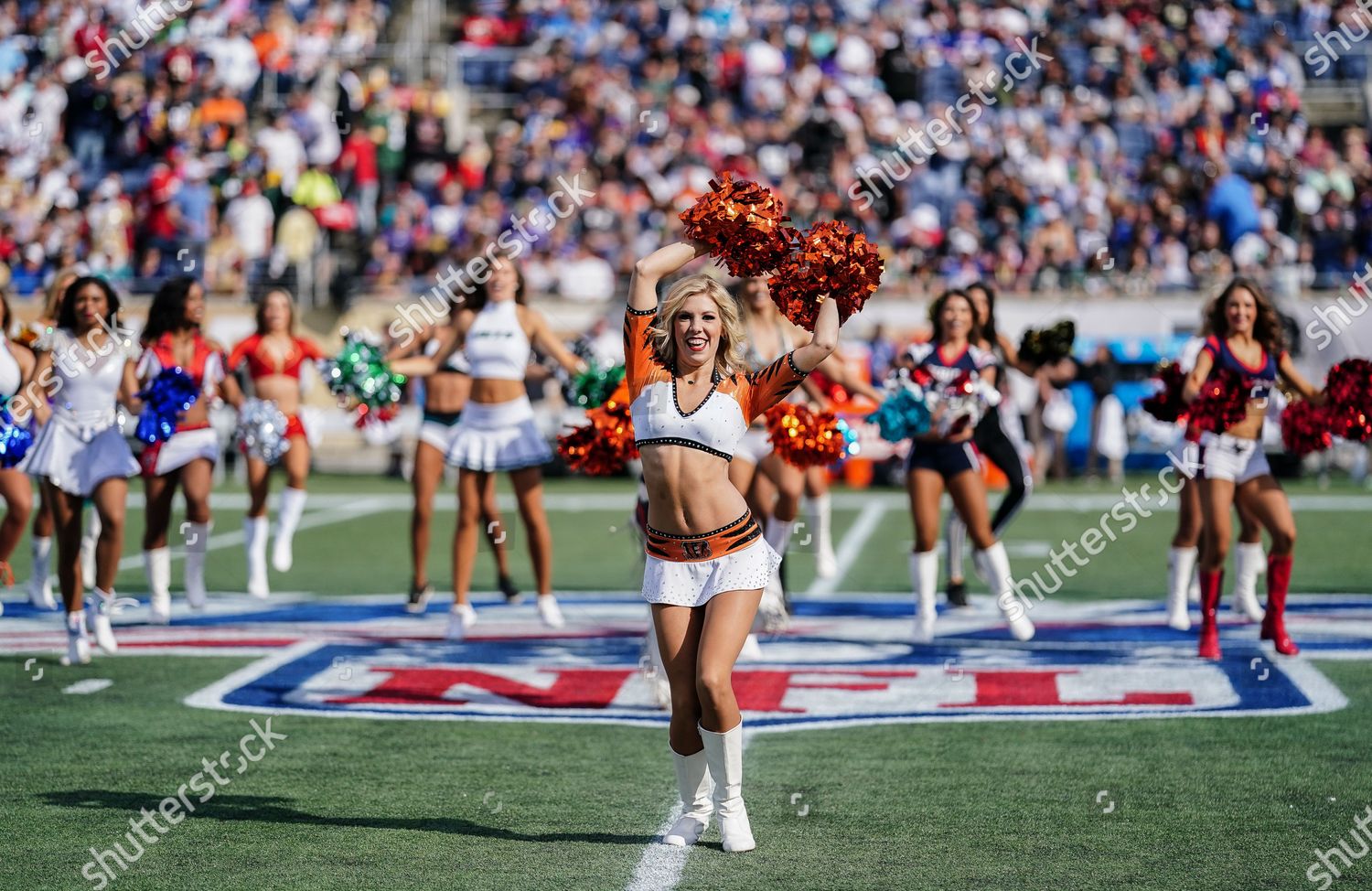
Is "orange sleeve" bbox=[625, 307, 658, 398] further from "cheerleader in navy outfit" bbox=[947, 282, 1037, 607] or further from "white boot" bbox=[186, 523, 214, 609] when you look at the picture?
"white boot" bbox=[186, 523, 214, 609]

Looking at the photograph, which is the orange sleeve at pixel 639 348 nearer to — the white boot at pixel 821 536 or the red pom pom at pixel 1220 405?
the red pom pom at pixel 1220 405

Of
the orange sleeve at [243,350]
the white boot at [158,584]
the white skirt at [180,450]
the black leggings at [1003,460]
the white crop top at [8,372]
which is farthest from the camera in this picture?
the orange sleeve at [243,350]

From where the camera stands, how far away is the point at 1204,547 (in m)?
7.90

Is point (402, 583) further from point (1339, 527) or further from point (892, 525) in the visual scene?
point (1339, 527)

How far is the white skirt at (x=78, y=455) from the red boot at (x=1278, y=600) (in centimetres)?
520

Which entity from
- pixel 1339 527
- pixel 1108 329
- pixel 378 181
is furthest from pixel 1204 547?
pixel 378 181

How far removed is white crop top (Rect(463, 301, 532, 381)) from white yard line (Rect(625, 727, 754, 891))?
4.16 metres

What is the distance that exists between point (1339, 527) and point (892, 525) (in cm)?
371

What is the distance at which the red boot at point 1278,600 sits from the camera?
25.3ft

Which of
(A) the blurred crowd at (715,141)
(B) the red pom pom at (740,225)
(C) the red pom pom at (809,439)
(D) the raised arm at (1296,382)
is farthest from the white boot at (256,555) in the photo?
(A) the blurred crowd at (715,141)

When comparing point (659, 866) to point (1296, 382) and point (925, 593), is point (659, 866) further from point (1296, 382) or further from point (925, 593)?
point (1296, 382)

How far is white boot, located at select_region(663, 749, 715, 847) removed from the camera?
15.7ft

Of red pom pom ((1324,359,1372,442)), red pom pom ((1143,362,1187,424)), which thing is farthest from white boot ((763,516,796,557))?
red pom pom ((1324,359,1372,442))

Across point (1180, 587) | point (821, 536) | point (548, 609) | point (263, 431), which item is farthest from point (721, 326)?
point (821, 536)
